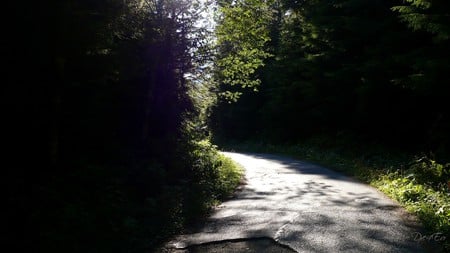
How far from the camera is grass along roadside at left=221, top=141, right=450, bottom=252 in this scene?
7042 millimetres

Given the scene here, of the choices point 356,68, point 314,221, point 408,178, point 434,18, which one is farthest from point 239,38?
point 314,221

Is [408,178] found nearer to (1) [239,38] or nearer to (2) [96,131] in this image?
(1) [239,38]

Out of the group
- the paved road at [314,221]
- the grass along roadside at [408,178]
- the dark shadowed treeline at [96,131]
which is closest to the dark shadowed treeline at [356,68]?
the grass along roadside at [408,178]

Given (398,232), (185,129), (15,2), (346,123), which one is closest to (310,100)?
(346,123)

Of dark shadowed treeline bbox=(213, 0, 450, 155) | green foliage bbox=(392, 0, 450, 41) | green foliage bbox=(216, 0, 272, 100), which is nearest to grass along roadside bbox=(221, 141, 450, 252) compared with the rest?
dark shadowed treeline bbox=(213, 0, 450, 155)

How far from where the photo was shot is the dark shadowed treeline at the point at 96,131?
6195 mm

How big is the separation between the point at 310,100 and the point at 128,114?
17227 mm

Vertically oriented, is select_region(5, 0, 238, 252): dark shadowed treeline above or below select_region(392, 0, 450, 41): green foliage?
below

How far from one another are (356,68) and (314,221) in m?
13.1

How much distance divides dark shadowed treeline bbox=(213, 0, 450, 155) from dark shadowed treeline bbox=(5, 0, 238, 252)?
296cm

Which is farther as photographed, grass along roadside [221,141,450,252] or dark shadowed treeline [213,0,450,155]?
dark shadowed treeline [213,0,450,155]

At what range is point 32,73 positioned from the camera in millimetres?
6617

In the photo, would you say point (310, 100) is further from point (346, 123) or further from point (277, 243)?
point (277, 243)

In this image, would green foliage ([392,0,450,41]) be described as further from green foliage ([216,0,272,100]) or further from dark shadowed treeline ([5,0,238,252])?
dark shadowed treeline ([5,0,238,252])
